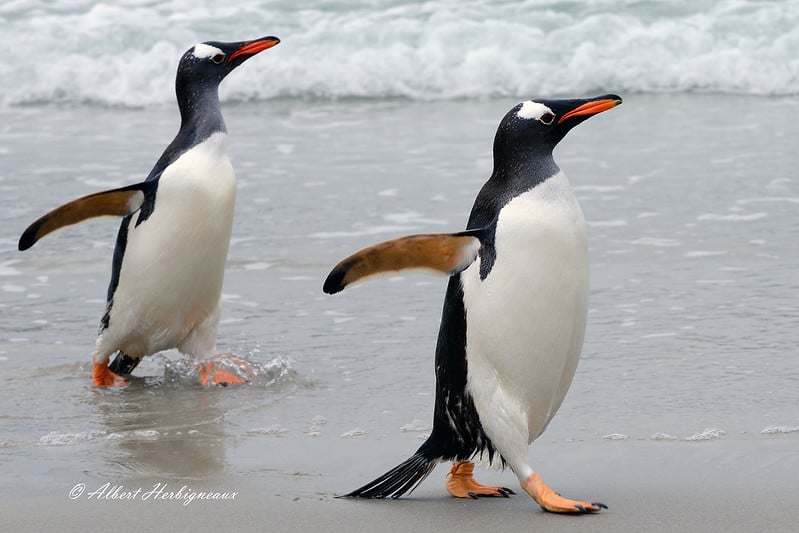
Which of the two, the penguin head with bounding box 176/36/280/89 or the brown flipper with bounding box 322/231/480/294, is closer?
the brown flipper with bounding box 322/231/480/294

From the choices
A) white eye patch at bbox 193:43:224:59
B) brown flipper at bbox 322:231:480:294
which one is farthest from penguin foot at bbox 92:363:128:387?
brown flipper at bbox 322:231:480:294

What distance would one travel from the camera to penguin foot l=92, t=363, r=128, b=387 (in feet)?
15.9

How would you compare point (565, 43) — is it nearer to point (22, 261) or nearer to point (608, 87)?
point (608, 87)

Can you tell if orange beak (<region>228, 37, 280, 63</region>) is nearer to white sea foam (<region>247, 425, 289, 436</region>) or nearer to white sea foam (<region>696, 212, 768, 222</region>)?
white sea foam (<region>247, 425, 289, 436</region>)

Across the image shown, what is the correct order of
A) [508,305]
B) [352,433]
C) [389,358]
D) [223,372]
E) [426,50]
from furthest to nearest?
[426,50] → [389,358] → [223,372] → [352,433] → [508,305]

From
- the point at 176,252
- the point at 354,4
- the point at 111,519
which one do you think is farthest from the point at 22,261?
the point at 354,4

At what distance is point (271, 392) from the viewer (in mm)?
4613

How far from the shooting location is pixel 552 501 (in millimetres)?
3109

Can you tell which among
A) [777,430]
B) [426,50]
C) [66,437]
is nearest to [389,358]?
[66,437]

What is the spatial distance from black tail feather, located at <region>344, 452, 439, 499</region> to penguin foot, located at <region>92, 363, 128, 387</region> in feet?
5.90

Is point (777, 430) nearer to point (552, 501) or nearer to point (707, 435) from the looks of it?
point (707, 435)

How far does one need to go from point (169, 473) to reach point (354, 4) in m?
12.7

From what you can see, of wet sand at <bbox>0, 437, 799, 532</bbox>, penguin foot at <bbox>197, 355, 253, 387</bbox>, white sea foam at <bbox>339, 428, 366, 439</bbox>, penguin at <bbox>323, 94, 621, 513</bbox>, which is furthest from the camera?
penguin foot at <bbox>197, 355, 253, 387</bbox>

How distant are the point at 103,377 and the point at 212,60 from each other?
1.30m
